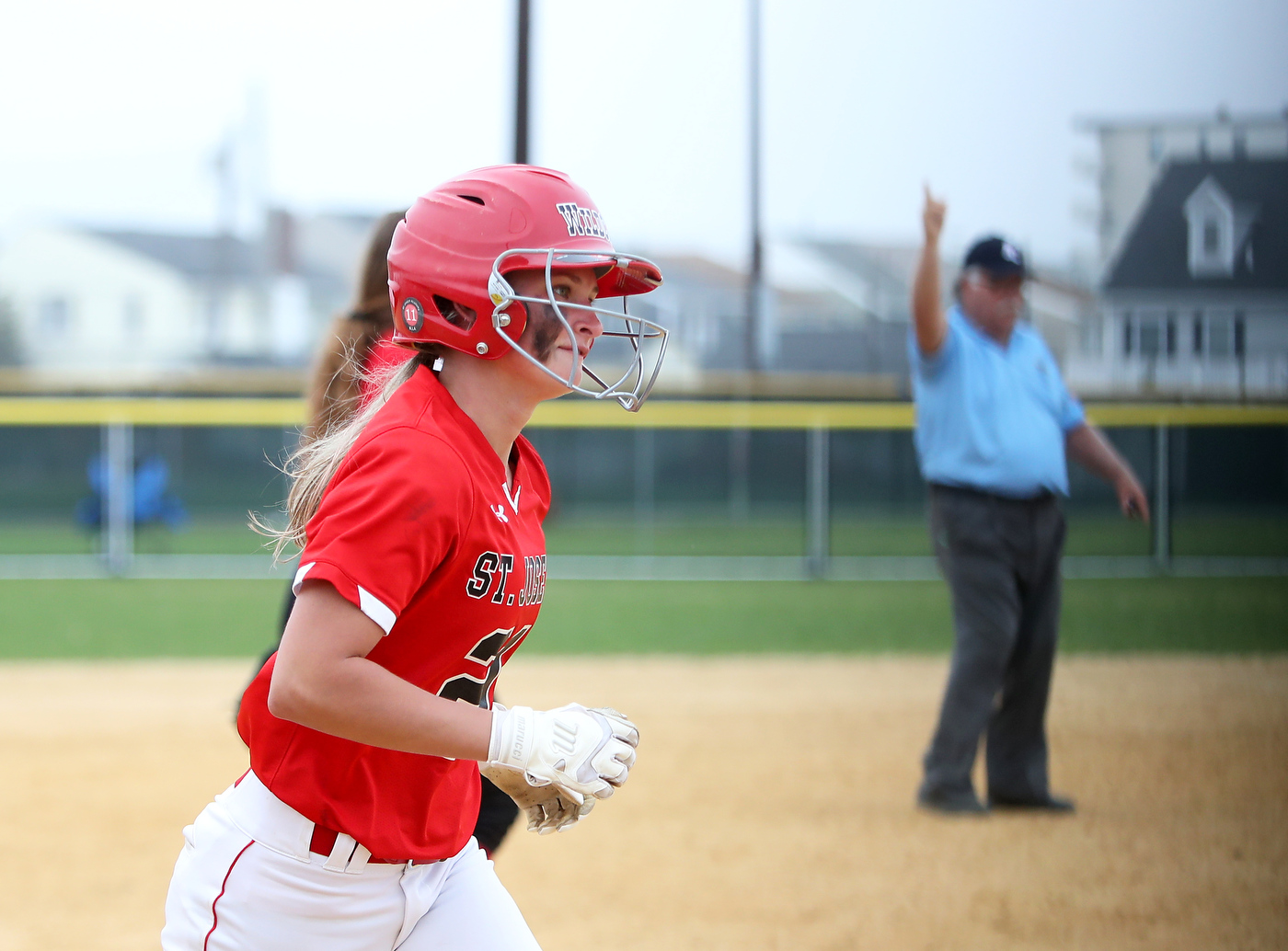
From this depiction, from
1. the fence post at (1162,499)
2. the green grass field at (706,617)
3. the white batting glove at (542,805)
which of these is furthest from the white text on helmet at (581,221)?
the fence post at (1162,499)

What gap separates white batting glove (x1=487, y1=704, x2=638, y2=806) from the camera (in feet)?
5.19

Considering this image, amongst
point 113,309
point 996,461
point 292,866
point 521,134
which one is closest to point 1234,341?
point 996,461

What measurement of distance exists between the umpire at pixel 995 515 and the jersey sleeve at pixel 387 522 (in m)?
3.15

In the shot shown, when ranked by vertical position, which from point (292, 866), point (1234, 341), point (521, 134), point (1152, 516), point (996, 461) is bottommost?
point (1152, 516)

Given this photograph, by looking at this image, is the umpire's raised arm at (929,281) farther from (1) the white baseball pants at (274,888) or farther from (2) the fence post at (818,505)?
(2) the fence post at (818,505)

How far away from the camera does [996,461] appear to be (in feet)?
15.0

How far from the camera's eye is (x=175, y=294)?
29719mm

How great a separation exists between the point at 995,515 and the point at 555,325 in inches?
126

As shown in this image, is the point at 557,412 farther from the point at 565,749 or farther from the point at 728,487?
the point at 565,749

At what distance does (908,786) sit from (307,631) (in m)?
4.14

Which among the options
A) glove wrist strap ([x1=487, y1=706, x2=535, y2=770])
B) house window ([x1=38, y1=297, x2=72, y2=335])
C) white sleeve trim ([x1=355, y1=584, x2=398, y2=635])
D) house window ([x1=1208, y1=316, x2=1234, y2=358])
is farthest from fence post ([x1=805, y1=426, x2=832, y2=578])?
house window ([x1=38, y1=297, x2=72, y2=335])

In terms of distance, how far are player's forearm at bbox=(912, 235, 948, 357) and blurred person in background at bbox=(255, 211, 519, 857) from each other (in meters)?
1.99

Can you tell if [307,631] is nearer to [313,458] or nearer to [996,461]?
[313,458]

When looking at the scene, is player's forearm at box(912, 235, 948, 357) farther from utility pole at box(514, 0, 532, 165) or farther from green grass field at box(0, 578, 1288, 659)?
utility pole at box(514, 0, 532, 165)
